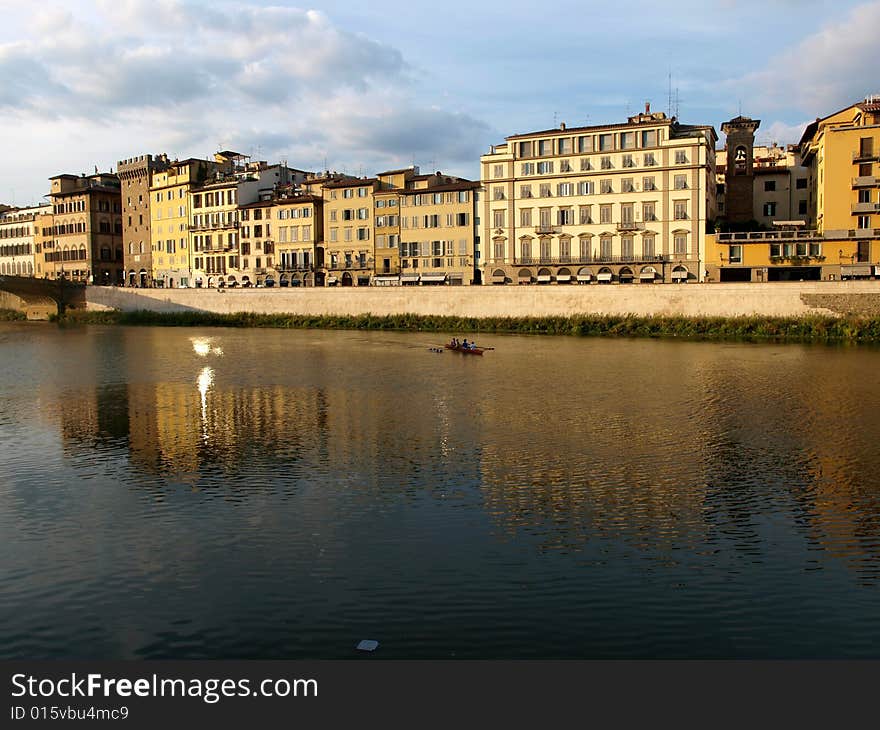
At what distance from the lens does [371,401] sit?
1300 inches

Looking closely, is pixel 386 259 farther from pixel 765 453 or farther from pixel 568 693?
pixel 568 693

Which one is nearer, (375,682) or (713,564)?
(375,682)

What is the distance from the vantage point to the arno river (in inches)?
466

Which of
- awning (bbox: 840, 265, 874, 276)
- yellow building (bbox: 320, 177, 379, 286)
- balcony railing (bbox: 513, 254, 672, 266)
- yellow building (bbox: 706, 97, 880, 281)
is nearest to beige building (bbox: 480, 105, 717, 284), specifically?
balcony railing (bbox: 513, 254, 672, 266)

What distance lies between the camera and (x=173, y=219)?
10950cm

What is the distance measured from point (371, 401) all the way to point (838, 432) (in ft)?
56.4

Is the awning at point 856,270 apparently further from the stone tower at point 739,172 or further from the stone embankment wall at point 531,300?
the stone tower at point 739,172

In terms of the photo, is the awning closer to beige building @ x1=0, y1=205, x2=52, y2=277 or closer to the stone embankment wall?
the stone embankment wall

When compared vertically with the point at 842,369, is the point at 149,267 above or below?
above

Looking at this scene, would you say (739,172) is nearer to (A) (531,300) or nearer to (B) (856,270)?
(B) (856,270)

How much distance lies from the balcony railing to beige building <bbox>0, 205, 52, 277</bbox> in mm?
85159

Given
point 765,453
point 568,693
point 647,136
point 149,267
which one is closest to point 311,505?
point 568,693

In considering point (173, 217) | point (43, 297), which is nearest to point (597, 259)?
point (173, 217)

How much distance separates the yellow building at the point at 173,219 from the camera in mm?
107688
